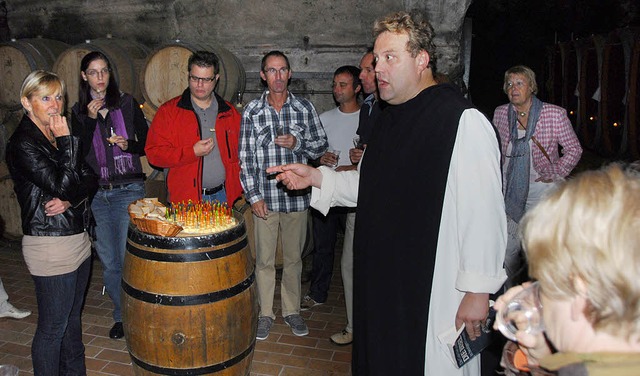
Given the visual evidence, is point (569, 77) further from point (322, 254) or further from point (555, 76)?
point (322, 254)

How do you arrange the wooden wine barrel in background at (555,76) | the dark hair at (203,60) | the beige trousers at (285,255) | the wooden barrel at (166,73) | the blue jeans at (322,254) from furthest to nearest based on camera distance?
the wooden wine barrel in background at (555,76) → the wooden barrel at (166,73) → the blue jeans at (322,254) → the beige trousers at (285,255) → the dark hair at (203,60)

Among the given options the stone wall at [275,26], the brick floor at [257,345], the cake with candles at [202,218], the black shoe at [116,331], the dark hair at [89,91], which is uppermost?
the stone wall at [275,26]

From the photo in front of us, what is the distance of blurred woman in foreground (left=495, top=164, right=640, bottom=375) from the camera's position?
0.92m

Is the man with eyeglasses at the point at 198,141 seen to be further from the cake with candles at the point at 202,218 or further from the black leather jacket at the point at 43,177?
the black leather jacket at the point at 43,177

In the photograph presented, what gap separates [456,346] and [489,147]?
2.66 ft

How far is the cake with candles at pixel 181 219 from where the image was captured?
265 centimetres

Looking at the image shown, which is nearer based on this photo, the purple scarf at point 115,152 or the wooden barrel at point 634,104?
the purple scarf at point 115,152

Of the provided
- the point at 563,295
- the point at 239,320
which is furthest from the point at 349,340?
the point at 563,295

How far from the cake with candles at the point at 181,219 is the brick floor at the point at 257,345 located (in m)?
1.23

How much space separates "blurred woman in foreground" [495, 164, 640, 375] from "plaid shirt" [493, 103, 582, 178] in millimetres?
3087

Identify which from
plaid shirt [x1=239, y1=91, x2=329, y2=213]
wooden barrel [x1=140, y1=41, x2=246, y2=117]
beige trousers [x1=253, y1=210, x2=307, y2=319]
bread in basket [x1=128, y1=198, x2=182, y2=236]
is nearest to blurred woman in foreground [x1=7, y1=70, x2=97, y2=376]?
bread in basket [x1=128, y1=198, x2=182, y2=236]

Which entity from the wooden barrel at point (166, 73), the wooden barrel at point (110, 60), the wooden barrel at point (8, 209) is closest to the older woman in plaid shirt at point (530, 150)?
the wooden barrel at point (166, 73)

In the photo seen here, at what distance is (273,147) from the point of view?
391 cm

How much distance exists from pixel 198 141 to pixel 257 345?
160 cm
